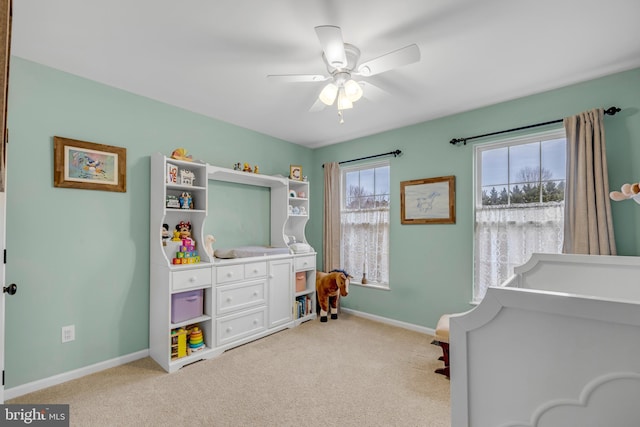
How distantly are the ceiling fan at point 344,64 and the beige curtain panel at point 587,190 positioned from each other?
166 centimetres

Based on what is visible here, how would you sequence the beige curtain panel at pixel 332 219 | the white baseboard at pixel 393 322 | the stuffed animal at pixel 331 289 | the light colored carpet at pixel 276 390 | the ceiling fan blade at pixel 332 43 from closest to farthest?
the ceiling fan blade at pixel 332 43 → the light colored carpet at pixel 276 390 → the white baseboard at pixel 393 322 → the stuffed animal at pixel 331 289 → the beige curtain panel at pixel 332 219

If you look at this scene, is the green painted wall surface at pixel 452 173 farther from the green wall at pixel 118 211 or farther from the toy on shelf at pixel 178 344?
the toy on shelf at pixel 178 344

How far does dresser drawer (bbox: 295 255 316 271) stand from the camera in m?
3.67

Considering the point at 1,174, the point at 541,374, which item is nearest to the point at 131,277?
the point at 1,174

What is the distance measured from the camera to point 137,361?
2.64 metres

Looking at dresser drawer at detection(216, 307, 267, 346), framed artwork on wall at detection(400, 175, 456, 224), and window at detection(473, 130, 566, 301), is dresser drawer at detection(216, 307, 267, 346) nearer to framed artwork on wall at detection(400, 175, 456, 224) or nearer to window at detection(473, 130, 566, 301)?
framed artwork on wall at detection(400, 175, 456, 224)

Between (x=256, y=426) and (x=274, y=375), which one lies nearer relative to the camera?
(x=256, y=426)

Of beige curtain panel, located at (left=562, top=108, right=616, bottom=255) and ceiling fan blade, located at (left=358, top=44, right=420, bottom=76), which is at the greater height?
ceiling fan blade, located at (left=358, top=44, right=420, bottom=76)

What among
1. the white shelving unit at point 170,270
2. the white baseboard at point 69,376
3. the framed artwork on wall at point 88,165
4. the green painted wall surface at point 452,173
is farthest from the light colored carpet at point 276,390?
the framed artwork on wall at point 88,165

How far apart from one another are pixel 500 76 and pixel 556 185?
108cm

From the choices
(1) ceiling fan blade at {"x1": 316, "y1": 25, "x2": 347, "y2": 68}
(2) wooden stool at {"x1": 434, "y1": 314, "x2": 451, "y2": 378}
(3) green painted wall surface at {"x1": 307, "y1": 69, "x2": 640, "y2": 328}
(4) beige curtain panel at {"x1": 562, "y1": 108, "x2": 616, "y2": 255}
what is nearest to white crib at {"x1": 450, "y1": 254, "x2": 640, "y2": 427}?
(2) wooden stool at {"x1": 434, "y1": 314, "x2": 451, "y2": 378}

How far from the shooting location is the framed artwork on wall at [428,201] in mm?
3160

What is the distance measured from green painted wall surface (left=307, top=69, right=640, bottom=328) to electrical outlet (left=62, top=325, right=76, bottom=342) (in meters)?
2.88

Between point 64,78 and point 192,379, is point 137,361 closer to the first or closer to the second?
point 192,379
